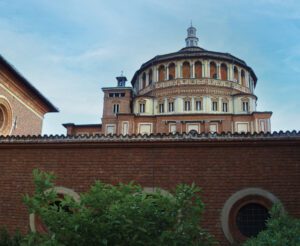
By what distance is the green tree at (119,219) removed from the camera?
5.49 metres

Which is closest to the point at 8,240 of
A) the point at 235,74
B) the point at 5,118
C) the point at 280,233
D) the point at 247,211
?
the point at 247,211

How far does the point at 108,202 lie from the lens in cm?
574

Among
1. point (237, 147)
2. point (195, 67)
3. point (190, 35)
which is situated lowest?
point (237, 147)

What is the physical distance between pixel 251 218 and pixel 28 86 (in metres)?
11.7

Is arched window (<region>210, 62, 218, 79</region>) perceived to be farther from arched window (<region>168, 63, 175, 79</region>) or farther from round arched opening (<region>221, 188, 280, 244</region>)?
round arched opening (<region>221, 188, 280, 244</region>)

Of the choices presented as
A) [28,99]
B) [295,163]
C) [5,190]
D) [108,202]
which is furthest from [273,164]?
[28,99]

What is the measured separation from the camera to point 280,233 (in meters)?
6.38

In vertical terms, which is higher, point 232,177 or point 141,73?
point 141,73

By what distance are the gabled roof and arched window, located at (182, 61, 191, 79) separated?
89.9ft

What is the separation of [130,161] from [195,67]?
36763mm

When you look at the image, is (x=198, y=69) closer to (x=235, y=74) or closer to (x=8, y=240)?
(x=235, y=74)

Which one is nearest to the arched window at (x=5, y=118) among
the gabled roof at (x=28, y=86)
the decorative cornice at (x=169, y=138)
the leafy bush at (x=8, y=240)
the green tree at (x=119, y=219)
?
the gabled roof at (x=28, y=86)

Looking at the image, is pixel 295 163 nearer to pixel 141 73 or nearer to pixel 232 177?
pixel 232 177

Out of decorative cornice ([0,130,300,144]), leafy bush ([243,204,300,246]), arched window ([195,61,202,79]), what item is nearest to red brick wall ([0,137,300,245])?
decorative cornice ([0,130,300,144])
